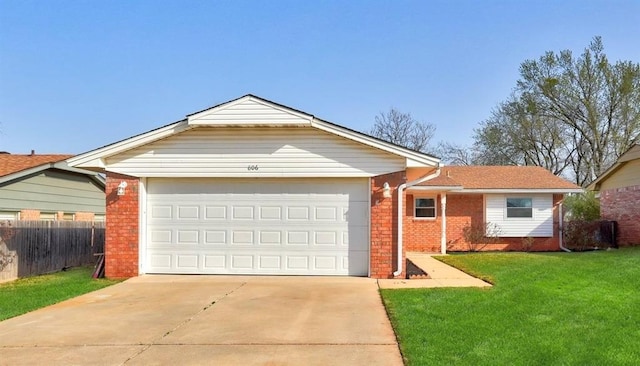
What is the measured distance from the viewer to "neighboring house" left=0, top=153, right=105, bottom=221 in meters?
15.6

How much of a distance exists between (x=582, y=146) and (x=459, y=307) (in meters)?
32.5

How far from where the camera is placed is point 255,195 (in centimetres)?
1274

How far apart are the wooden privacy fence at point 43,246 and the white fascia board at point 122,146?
2608 mm

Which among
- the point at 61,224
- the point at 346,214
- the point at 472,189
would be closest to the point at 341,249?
the point at 346,214

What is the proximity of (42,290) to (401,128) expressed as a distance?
3619cm

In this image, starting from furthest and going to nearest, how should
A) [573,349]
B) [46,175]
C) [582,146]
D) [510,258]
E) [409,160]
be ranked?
[582,146] → [46,175] → [510,258] → [409,160] → [573,349]

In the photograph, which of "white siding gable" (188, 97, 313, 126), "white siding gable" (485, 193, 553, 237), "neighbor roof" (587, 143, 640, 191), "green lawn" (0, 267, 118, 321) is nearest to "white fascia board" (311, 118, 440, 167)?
"white siding gable" (188, 97, 313, 126)

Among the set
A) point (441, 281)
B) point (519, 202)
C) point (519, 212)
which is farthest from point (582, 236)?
point (441, 281)

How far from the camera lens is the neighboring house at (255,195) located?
477 inches

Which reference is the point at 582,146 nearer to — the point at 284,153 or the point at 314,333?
the point at 284,153

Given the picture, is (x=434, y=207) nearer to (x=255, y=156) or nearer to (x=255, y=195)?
(x=255, y=195)

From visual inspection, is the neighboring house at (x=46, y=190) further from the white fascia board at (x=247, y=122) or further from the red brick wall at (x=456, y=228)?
the red brick wall at (x=456, y=228)

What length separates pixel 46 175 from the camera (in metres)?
17.2

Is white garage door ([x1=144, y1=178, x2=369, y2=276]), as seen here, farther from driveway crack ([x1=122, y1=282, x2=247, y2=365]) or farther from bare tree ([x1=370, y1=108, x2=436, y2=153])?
bare tree ([x1=370, y1=108, x2=436, y2=153])
